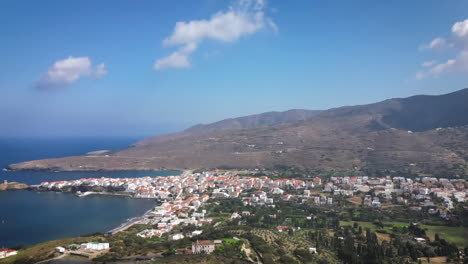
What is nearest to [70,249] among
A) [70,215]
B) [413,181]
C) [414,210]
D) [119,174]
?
[70,215]

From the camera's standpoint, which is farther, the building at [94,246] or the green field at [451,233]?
the green field at [451,233]

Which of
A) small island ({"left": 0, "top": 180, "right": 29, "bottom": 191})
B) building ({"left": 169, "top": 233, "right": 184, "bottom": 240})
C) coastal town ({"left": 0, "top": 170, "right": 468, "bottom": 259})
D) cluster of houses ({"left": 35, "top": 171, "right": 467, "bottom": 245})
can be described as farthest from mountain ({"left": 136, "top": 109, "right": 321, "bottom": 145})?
building ({"left": 169, "top": 233, "right": 184, "bottom": 240})

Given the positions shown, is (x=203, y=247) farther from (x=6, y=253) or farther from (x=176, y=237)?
(x=6, y=253)

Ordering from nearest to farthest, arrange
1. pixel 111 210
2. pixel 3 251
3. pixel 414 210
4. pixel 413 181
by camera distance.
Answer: pixel 3 251 → pixel 414 210 → pixel 111 210 → pixel 413 181

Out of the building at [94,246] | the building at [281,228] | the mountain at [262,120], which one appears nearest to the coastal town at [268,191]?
the building at [281,228]

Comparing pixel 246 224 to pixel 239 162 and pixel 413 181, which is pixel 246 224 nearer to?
pixel 413 181

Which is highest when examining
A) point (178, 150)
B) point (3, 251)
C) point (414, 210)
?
point (178, 150)

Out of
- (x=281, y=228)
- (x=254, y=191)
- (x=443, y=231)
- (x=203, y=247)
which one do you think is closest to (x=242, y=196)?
(x=254, y=191)

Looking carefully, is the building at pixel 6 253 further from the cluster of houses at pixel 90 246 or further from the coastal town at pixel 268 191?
the coastal town at pixel 268 191
